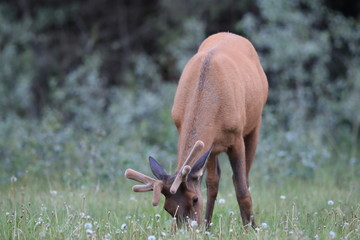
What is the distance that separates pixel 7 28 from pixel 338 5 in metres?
8.12

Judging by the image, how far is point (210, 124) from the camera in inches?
233

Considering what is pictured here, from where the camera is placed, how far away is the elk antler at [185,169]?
5289 mm

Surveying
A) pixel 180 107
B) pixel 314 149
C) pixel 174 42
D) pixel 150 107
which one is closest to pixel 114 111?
pixel 150 107

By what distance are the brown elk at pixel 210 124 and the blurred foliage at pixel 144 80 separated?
2211 mm

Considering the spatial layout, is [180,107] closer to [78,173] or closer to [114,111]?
[78,173]

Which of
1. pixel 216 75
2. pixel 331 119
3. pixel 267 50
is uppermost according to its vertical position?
pixel 216 75

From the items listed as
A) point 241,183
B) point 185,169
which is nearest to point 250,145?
point 241,183

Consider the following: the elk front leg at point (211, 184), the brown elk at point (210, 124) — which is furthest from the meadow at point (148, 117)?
the brown elk at point (210, 124)

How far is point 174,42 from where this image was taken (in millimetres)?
14883

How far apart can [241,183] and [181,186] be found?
2.98 feet

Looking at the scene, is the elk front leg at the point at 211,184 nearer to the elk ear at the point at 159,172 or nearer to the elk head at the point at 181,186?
the elk head at the point at 181,186

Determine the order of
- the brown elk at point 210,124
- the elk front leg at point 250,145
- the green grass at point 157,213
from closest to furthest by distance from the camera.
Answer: the green grass at point 157,213, the brown elk at point 210,124, the elk front leg at point 250,145

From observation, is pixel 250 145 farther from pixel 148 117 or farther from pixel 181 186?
pixel 148 117

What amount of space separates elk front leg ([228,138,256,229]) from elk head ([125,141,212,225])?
2.23 feet
